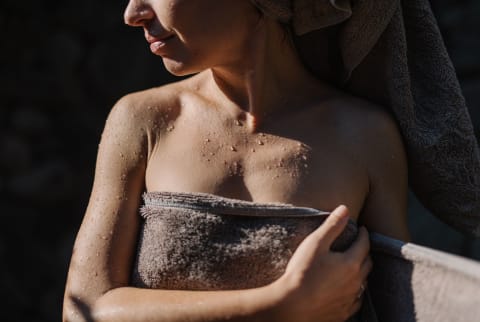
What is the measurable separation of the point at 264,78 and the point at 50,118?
2201mm

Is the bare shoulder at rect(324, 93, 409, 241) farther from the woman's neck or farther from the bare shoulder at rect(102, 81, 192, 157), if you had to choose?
the bare shoulder at rect(102, 81, 192, 157)

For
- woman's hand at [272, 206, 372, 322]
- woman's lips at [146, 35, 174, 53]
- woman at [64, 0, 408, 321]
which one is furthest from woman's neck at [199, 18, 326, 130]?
woman's hand at [272, 206, 372, 322]

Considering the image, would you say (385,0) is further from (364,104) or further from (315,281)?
(315,281)

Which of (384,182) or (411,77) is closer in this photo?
(384,182)

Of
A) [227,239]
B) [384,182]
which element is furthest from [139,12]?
A: [384,182]

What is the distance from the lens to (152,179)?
1479mm

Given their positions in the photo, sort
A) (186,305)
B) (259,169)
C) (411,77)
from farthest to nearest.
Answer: (411,77) < (259,169) < (186,305)

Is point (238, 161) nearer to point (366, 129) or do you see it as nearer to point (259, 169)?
point (259, 169)

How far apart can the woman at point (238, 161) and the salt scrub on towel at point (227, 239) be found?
0.03 metres

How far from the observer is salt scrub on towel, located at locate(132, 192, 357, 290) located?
1.40 meters

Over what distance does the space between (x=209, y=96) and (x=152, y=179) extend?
0.64 ft

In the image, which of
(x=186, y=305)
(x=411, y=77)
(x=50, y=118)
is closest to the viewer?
(x=186, y=305)

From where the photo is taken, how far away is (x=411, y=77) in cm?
164

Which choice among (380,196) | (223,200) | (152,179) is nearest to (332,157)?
(380,196)
